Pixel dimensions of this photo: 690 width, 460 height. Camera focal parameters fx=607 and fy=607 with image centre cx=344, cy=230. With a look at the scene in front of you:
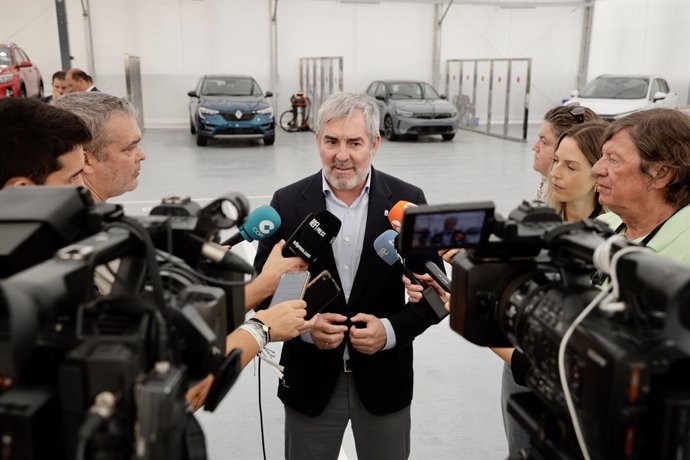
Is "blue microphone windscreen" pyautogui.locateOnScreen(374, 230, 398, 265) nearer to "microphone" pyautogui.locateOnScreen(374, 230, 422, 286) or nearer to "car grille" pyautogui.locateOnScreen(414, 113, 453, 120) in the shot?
"microphone" pyautogui.locateOnScreen(374, 230, 422, 286)

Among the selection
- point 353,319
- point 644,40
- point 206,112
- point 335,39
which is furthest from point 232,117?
point 644,40

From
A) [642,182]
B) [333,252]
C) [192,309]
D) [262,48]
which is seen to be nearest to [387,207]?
[333,252]

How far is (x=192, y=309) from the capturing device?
105 cm

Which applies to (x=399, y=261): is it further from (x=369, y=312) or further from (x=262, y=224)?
(x=262, y=224)

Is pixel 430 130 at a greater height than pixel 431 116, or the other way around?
pixel 431 116

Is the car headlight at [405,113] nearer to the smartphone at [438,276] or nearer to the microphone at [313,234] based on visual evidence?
the microphone at [313,234]

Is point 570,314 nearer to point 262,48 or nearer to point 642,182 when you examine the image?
point 642,182

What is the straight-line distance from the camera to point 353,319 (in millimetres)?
2156

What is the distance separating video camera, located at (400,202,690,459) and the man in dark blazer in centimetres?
91

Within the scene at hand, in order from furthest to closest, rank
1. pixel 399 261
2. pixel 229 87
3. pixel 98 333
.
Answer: pixel 229 87, pixel 399 261, pixel 98 333

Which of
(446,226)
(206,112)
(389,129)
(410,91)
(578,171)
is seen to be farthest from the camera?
(410,91)

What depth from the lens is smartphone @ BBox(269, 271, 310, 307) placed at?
2062 millimetres

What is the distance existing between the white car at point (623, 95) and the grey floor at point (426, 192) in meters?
1.70

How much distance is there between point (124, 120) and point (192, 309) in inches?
64.5
